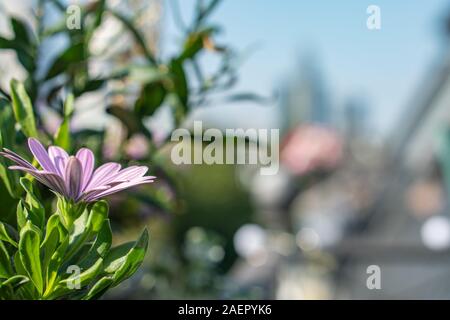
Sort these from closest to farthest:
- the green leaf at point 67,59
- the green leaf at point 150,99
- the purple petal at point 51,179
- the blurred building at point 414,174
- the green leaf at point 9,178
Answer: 1. the purple petal at point 51,179
2. the green leaf at point 9,178
3. the green leaf at point 67,59
4. the green leaf at point 150,99
5. the blurred building at point 414,174

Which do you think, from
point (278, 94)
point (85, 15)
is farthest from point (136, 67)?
point (278, 94)

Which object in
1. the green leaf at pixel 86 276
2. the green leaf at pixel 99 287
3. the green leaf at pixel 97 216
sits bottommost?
the green leaf at pixel 99 287

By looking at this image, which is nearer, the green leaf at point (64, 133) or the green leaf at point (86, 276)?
the green leaf at point (86, 276)

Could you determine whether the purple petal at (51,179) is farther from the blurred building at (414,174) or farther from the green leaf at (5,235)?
the blurred building at (414,174)

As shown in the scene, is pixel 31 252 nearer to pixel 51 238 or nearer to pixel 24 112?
pixel 51 238

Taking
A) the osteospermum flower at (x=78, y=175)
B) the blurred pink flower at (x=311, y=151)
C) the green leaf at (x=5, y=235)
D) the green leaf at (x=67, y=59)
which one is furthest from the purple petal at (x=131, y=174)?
the blurred pink flower at (x=311, y=151)

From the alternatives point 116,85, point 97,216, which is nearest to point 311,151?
point 116,85
